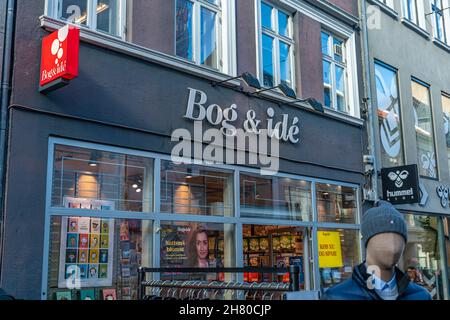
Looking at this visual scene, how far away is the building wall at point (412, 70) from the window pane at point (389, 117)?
0.17 m

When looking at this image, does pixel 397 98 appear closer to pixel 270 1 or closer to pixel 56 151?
pixel 270 1

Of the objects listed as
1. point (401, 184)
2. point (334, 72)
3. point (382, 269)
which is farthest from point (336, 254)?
point (382, 269)

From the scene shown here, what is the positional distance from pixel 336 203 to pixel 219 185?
10.5 feet

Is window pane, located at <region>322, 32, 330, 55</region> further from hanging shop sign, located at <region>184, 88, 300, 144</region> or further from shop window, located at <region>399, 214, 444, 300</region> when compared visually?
shop window, located at <region>399, 214, 444, 300</region>

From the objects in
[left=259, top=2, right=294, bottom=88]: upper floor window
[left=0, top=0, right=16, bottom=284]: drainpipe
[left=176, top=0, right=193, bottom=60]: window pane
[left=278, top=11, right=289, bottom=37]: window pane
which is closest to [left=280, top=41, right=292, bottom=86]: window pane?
[left=259, top=2, right=294, bottom=88]: upper floor window

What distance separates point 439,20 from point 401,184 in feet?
22.6

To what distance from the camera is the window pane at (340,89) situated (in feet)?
36.9

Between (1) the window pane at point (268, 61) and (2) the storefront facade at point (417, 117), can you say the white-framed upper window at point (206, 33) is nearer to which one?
(1) the window pane at point (268, 61)

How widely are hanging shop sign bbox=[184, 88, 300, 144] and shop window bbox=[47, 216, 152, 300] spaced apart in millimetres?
1869

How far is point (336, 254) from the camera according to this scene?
1013 cm

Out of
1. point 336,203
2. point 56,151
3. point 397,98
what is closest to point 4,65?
point 56,151

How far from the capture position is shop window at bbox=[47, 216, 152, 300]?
20.3ft

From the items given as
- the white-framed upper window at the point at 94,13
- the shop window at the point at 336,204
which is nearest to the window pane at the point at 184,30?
the white-framed upper window at the point at 94,13

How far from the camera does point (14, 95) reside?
19.4ft
